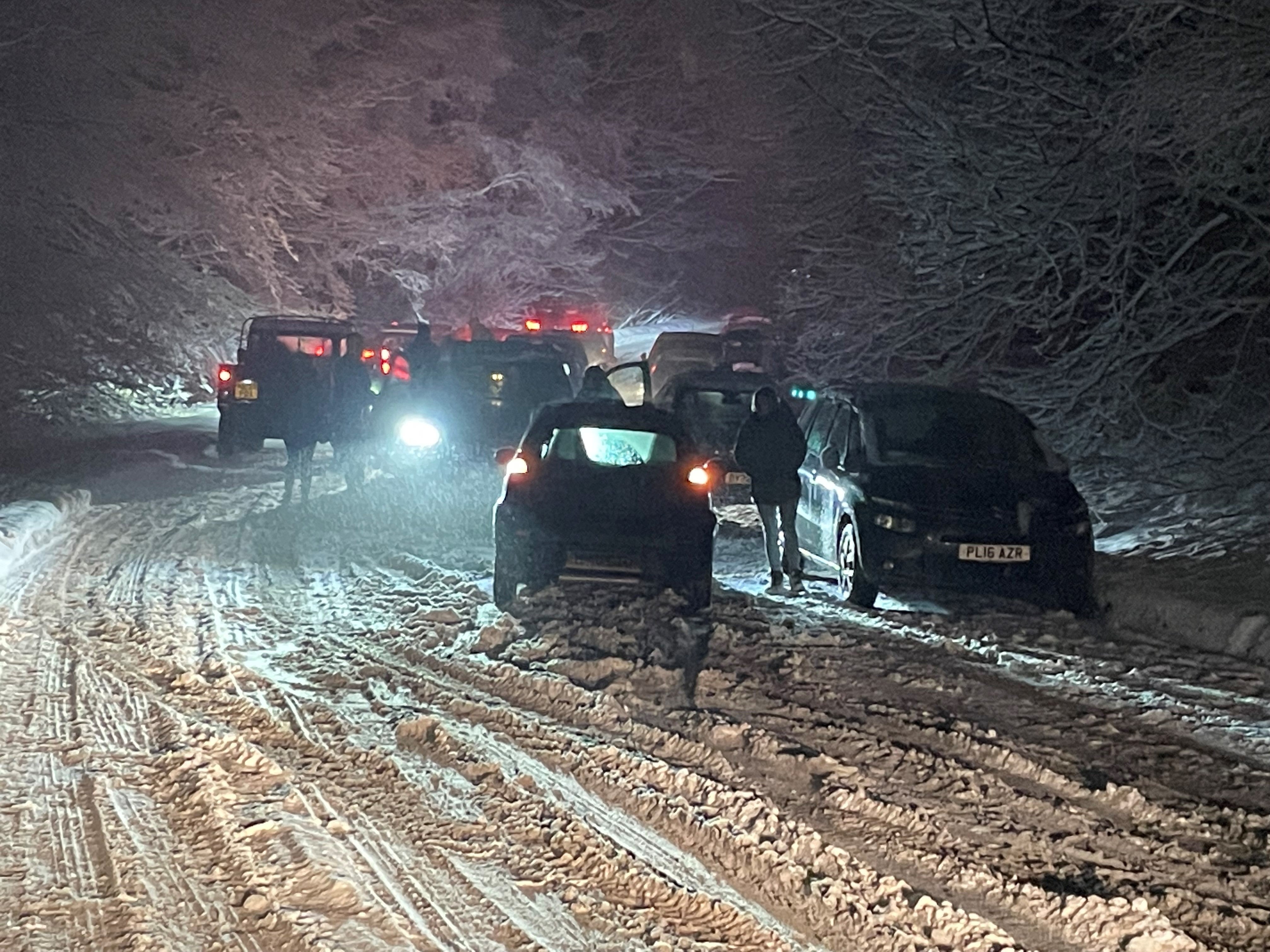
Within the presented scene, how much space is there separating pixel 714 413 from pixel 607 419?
274 inches

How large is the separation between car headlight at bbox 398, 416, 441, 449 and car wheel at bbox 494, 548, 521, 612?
7.68 m

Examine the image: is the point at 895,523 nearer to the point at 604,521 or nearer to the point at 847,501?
the point at 847,501

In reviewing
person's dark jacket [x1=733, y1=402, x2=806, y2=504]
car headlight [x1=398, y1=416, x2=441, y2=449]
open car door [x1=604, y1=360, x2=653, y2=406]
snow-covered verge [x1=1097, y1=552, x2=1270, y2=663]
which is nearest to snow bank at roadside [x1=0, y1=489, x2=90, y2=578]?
car headlight [x1=398, y1=416, x2=441, y2=449]

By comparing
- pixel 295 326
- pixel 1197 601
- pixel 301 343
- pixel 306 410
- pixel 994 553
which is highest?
pixel 295 326

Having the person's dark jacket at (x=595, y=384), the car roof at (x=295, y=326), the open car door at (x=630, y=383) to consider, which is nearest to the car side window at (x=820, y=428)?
the person's dark jacket at (x=595, y=384)

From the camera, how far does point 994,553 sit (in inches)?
390

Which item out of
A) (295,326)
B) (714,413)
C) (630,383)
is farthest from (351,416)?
(630,383)

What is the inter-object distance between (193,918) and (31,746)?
2.29m

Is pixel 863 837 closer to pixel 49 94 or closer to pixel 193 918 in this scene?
pixel 193 918

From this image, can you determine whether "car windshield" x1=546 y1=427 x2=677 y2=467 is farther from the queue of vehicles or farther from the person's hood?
the person's hood

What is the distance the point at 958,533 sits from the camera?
32.6 ft

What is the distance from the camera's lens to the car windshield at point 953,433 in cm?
1085

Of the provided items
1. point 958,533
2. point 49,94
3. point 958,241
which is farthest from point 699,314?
point 958,533

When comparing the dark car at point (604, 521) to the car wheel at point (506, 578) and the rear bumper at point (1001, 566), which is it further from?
the rear bumper at point (1001, 566)
